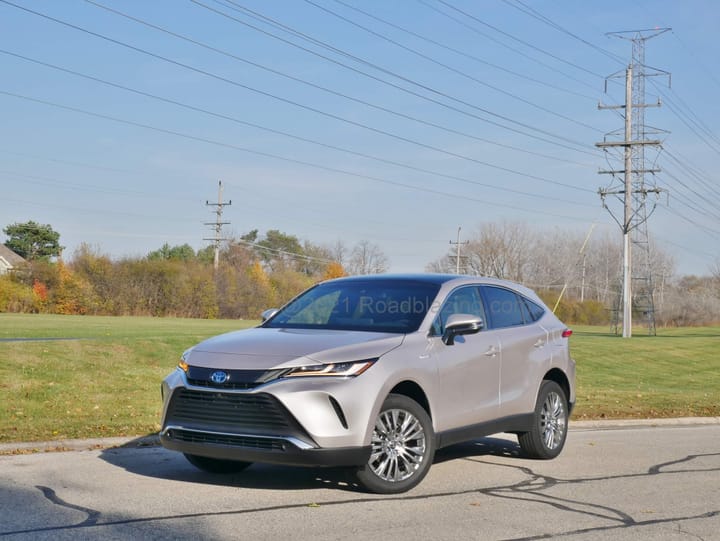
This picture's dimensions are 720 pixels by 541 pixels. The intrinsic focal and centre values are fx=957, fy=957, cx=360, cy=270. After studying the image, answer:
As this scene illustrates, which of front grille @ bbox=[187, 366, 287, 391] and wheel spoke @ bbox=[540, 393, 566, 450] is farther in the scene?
wheel spoke @ bbox=[540, 393, 566, 450]

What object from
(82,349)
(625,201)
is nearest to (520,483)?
(82,349)

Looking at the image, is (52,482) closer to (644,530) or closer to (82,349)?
(644,530)

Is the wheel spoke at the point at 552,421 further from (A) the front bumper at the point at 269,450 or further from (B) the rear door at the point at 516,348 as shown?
(A) the front bumper at the point at 269,450

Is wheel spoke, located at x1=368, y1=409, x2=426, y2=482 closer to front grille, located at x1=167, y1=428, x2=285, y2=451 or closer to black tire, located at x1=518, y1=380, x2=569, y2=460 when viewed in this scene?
front grille, located at x1=167, y1=428, x2=285, y2=451

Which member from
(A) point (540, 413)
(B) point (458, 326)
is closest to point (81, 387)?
(A) point (540, 413)

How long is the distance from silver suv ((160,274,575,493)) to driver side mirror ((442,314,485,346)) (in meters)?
0.01

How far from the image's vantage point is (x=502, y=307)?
384 inches

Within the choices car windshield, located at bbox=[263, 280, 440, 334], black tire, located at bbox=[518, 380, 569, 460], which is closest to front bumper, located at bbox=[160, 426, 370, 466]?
car windshield, located at bbox=[263, 280, 440, 334]

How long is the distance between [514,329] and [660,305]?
92.1 metres

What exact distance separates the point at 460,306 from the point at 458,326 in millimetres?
816

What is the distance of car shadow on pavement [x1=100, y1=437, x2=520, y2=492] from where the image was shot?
800cm

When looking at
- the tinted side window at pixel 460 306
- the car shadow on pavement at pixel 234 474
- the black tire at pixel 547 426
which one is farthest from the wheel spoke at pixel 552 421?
the tinted side window at pixel 460 306

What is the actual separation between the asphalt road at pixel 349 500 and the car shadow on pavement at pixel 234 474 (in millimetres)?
11

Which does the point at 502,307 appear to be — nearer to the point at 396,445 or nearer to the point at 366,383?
the point at 396,445
